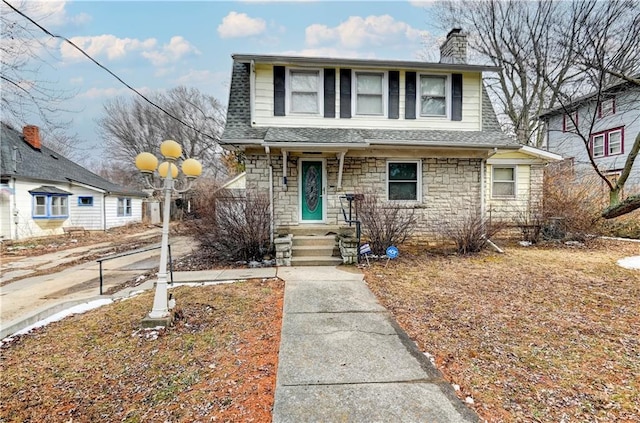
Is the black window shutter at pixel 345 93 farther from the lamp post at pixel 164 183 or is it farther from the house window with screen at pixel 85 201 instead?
the house window with screen at pixel 85 201

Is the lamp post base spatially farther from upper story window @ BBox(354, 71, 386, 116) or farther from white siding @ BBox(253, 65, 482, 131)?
upper story window @ BBox(354, 71, 386, 116)

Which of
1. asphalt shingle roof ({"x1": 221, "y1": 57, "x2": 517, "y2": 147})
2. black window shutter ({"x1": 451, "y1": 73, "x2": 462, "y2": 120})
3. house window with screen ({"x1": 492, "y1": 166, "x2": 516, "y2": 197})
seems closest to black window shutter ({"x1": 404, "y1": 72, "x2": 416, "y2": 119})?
asphalt shingle roof ({"x1": 221, "y1": 57, "x2": 517, "y2": 147})

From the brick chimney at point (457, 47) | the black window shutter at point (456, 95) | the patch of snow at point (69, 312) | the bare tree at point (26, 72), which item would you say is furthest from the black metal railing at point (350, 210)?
the brick chimney at point (457, 47)

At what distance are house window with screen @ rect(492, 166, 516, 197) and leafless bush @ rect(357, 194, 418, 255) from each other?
4.19 meters

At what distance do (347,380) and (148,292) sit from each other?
4.62 metres

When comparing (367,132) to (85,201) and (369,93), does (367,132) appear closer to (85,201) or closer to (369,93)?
(369,93)

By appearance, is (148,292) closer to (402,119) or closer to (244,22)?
(402,119)

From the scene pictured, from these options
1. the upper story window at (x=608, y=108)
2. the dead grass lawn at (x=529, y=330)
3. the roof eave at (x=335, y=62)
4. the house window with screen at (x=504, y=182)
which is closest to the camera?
the dead grass lawn at (x=529, y=330)

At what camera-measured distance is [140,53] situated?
42.5ft

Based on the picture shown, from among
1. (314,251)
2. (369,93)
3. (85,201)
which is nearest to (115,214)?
(85,201)

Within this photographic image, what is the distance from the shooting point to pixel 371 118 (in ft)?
30.6

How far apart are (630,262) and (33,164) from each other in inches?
943

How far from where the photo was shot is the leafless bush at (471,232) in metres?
8.28

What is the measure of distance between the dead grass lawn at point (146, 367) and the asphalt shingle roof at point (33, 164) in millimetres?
14438
